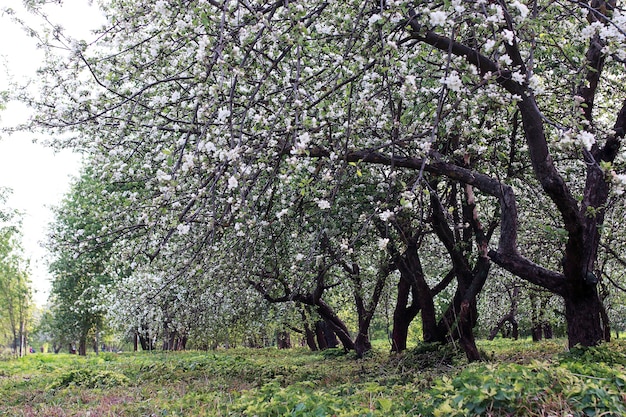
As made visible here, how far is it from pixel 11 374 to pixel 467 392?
13.5 metres

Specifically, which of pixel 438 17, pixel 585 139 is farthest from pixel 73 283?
pixel 585 139

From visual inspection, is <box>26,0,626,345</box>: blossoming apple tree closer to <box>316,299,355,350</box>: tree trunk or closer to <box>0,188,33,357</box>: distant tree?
<box>316,299,355,350</box>: tree trunk

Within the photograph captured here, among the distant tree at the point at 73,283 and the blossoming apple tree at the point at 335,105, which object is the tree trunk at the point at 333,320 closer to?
the blossoming apple tree at the point at 335,105

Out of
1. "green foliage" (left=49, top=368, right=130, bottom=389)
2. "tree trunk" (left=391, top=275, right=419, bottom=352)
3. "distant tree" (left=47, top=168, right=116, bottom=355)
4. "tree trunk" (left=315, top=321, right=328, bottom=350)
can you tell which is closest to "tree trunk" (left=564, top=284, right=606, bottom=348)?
"tree trunk" (left=391, top=275, right=419, bottom=352)

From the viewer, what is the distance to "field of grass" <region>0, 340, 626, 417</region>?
3.74 meters

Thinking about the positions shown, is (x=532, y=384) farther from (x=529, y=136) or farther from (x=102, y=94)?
(x=102, y=94)

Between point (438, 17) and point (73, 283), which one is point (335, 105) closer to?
point (438, 17)

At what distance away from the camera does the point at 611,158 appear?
273 inches

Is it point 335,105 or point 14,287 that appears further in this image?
point 14,287

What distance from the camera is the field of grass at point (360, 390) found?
3.74 m

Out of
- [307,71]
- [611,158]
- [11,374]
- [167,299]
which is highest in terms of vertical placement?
[307,71]

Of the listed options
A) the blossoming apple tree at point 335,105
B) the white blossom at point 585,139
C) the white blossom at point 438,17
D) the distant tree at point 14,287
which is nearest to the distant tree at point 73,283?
the distant tree at point 14,287

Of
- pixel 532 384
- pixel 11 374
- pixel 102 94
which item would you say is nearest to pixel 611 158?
pixel 532 384

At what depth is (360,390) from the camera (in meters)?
6.29
